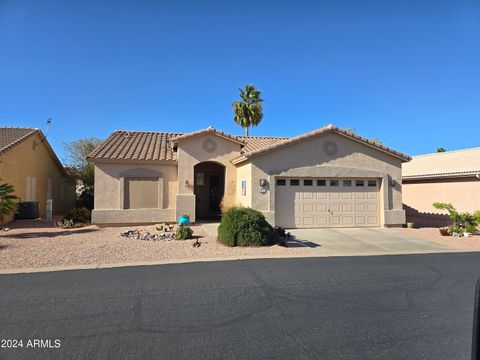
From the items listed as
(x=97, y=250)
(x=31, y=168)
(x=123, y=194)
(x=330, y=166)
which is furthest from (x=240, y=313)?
(x=31, y=168)

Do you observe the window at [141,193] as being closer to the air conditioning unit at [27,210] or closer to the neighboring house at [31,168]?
the neighboring house at [31,168]

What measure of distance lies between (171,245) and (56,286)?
4296mm

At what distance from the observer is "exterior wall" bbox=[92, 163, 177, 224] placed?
14352mm

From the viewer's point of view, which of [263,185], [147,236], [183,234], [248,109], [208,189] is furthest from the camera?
[248,109]

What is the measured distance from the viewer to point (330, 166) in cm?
1431

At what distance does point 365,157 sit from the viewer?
1485cm

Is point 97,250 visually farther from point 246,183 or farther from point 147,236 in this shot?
point 246,183

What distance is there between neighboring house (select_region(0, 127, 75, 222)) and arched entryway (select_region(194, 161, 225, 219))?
30.2 ft

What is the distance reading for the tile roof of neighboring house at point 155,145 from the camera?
14133mm

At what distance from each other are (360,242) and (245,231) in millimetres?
4379

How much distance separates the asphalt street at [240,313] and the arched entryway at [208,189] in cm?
1120

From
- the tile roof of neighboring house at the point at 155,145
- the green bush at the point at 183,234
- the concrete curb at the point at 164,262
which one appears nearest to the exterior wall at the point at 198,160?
the tile roof of neighboring house at the point at 155,145

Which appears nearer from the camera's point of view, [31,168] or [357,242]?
[357,242]

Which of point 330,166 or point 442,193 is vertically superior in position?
point 330,166
